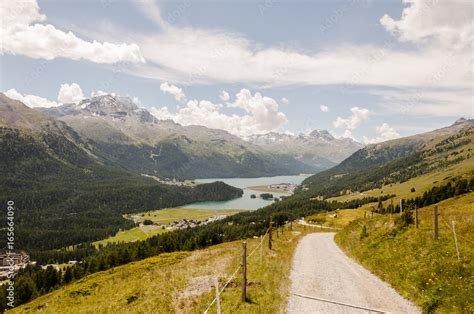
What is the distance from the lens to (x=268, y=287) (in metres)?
23.5

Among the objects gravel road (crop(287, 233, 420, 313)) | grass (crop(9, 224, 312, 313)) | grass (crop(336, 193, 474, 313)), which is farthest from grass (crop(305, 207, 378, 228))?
grass (crop(9, 224, 312, 313))

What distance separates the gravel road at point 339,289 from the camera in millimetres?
19953

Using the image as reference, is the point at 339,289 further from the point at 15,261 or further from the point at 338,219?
the point at 15,261

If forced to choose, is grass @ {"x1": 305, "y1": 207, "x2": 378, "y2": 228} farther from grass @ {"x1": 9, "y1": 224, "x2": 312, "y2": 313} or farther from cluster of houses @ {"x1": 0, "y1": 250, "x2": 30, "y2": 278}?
cluster of houses @ {"x1": 0, "y1": 250, "x2": 30, "y2": 278}

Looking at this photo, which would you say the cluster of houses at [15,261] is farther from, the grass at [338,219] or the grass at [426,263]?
the grass at [426,263]

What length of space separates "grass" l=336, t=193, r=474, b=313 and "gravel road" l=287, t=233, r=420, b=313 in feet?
3.73

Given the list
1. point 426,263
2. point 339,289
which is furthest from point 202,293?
point 426,263

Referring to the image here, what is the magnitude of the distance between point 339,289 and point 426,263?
7971 mm

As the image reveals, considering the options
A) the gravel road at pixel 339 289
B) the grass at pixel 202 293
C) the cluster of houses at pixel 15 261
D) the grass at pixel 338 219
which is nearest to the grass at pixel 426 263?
the gravel road at pixel 339 289

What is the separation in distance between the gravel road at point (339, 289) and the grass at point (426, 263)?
114cm

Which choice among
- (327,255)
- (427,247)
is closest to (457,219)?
(427,247)

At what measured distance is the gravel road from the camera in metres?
20.0

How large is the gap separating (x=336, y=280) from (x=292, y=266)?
651 centimetres

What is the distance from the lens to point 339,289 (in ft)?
80.9
